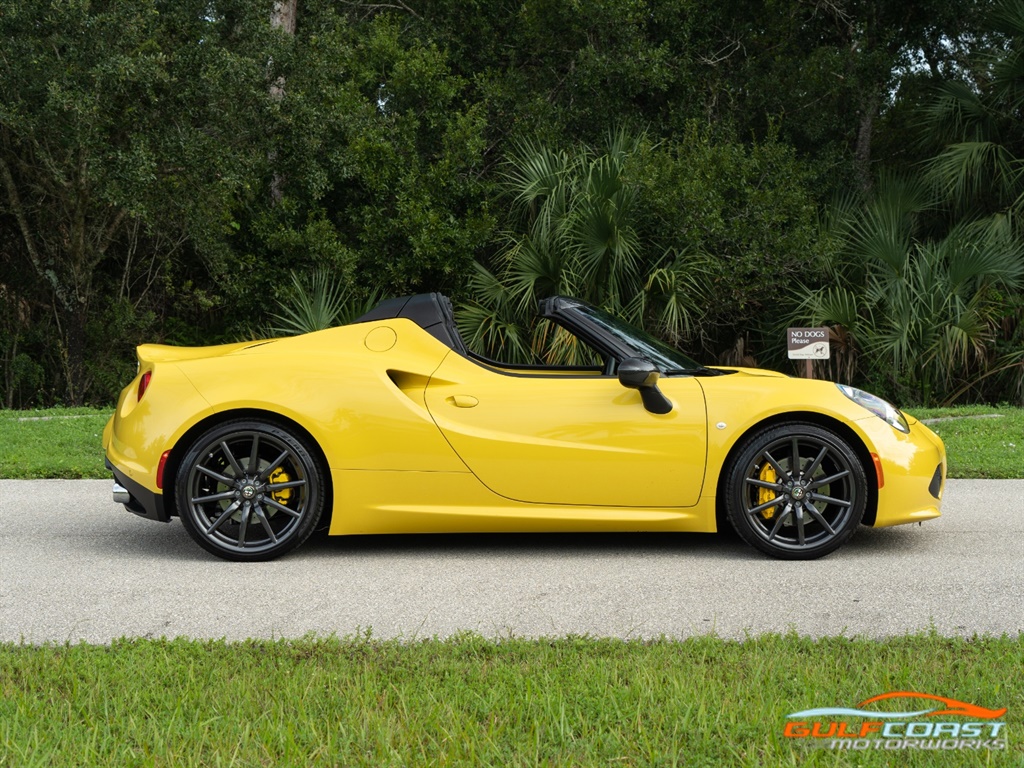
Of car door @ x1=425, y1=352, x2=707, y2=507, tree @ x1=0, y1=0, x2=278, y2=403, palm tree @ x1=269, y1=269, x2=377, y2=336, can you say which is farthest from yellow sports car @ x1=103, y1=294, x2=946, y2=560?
palm tree @ x1=269, y1=269, x2=377, y2=336

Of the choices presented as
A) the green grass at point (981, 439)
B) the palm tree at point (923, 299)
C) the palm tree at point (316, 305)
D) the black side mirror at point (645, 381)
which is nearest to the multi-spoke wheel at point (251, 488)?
the black side mirror at point (645, 381)

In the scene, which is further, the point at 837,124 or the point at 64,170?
the point at 837,124

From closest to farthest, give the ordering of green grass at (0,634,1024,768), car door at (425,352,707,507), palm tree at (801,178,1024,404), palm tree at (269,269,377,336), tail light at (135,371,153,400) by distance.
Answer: green grass at (0,634,1024,768) < car door at (425,352,707,507) < tail light at (135,371,153,400) < palm tree at (801,178,1024,404) < palm tree at (269,269,377,336)

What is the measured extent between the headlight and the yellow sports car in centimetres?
1

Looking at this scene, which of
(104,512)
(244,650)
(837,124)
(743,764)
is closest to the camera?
(743,764)

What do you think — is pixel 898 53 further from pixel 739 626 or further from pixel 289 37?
pixel 739 626

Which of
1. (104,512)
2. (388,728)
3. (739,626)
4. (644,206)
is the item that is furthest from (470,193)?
(388,728)

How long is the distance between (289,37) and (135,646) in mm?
13852

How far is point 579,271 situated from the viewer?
1543 cm

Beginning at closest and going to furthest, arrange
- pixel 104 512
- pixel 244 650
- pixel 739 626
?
pixel 244 650 → pixel 739 626 → pixel 104 512

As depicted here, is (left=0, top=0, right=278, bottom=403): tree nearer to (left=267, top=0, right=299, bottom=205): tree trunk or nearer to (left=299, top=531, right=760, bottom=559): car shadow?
(left=267, top=0, right=299, bottom=205): tree trunk

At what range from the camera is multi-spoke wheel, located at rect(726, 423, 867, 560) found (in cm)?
573

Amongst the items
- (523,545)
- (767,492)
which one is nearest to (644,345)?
(767,492)

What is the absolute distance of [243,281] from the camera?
17.1m
